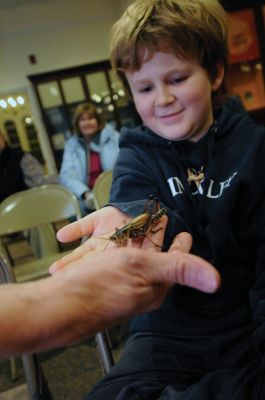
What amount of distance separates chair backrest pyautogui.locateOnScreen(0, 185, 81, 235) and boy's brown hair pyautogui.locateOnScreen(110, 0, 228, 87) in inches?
54.5

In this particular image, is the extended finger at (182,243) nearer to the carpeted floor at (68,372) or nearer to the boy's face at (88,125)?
the carpeted floor at (68,372)

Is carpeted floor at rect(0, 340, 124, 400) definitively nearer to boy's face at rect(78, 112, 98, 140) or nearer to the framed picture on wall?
boy's face at rect(78, 112, 98, 140)

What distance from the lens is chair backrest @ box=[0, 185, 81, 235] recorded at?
2.24 metres

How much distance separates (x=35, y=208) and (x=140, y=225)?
165 centimetres

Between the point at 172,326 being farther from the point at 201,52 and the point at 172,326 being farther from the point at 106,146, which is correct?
the point at 106,146

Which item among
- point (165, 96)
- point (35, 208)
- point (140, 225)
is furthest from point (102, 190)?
point (140, 225)

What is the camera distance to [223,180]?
2.99ft

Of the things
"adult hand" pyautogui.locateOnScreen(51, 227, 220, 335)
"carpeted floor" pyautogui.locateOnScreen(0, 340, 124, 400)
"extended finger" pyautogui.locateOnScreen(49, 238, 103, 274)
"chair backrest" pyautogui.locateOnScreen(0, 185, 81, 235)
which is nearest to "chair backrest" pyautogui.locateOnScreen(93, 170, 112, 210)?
"chair backrest" pyautogui.locateOnScreen(0, 185, 81, 235)

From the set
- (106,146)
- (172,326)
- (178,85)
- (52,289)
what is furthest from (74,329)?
(106,146)

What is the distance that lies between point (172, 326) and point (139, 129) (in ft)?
1.66

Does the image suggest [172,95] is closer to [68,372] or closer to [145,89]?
[145,89]

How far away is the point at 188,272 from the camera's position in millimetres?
522

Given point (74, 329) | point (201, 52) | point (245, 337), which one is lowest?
point (245, 337)

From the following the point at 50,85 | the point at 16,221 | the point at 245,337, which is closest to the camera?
the point at 245,337
